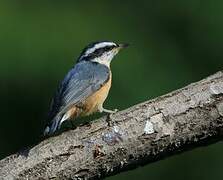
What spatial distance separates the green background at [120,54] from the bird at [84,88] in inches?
98.0

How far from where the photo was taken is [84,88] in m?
7.80

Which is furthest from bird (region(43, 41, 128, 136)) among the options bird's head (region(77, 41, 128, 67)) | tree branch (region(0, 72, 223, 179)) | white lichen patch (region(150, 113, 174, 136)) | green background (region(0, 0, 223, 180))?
green background (region(0, 0, 223, 180))

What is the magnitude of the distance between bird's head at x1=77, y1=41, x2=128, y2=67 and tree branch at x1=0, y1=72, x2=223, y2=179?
5.76 feet

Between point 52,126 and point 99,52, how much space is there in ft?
4.35

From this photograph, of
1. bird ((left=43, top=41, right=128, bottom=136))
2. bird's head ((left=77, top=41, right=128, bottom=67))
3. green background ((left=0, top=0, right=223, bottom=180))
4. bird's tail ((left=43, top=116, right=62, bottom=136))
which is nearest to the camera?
bird's tail ((left=43, top=116, right=62, bottom=136))

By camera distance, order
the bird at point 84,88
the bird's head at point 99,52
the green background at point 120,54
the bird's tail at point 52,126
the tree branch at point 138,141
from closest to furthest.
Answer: the tree branch at point 138,141
the bird's tail at point 52,126
the bird at point 84,88
the bird's head at point 99,52
the green background at point 120,54

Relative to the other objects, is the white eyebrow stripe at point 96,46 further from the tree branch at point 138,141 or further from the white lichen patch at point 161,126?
the white lichen patch at point 161,126

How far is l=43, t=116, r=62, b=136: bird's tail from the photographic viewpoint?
717 centimetres

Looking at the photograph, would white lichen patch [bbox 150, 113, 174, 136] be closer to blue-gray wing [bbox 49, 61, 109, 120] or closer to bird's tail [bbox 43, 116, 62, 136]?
bird's tail [bbox 43, 116, 62, 136]

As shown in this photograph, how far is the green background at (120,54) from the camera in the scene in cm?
1157

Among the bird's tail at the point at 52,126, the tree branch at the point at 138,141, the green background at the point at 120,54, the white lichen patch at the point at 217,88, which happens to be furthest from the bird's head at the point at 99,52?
the green background at the point at 120,54

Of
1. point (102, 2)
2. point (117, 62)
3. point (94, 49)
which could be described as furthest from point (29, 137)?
point (94, 49)

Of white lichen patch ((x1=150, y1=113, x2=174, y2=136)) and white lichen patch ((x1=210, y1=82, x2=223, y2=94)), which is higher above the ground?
white lichen patch ((x1=210, y1=82, x2=223, y2=94))

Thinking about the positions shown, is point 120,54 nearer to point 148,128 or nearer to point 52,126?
point 52,126
